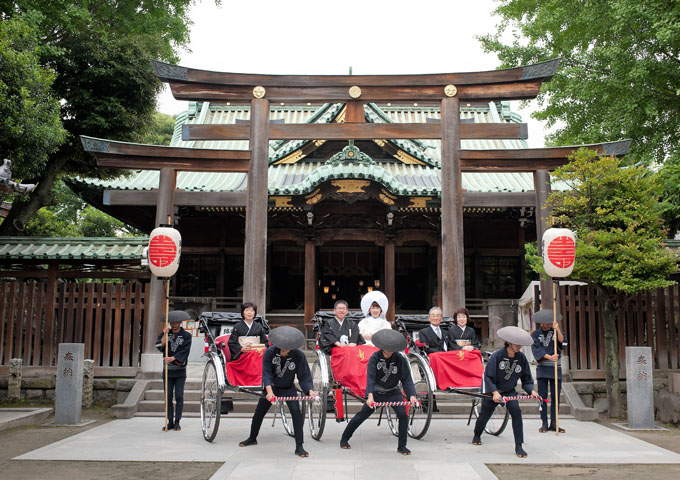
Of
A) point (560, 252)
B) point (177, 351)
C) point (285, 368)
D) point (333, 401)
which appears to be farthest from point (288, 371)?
point (560, 252)

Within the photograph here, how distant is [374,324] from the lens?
7.64 metres

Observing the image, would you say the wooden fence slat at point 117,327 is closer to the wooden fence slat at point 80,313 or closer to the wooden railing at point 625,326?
the wooden fence slat at point 80,313

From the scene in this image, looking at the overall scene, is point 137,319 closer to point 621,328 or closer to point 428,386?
point 428,386

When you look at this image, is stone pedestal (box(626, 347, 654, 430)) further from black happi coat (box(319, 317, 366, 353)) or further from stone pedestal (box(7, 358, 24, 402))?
stone pedestal (box(7, 358, 24, 402))

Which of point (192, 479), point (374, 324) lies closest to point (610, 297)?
point (374, 324)

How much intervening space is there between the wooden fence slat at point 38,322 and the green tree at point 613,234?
30.7 feet

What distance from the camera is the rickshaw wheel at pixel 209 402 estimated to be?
22.1 ft

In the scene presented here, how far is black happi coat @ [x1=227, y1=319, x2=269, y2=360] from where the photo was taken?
7.18m

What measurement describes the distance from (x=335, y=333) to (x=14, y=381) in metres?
6.44

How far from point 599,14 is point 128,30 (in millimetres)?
13227

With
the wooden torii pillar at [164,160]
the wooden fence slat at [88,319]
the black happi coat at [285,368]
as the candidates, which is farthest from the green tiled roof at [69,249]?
the black happi coat at [285,368]

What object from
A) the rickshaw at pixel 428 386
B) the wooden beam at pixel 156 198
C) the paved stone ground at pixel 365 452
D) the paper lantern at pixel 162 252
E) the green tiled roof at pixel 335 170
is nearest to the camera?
the paved stone ground at pixel 365 452

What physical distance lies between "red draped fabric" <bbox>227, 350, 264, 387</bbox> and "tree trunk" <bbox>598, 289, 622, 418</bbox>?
5.78 m

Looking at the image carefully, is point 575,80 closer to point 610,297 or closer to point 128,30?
point 610,297
